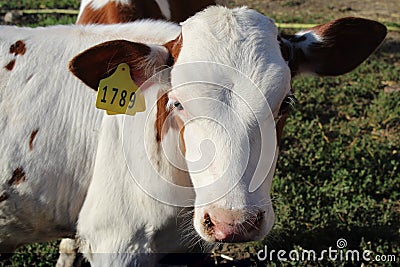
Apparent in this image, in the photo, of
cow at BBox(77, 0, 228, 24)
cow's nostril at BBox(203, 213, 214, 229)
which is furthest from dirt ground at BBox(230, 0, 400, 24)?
cow's nostril at BBox(203, 213, 214, 229)

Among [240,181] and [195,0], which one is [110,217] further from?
[195,0]

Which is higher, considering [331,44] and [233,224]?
[331,44]

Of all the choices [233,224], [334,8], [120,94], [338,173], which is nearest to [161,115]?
[120,94]

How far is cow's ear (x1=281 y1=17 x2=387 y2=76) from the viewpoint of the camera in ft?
9.82

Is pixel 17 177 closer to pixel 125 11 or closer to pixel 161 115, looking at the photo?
pixel 161 115

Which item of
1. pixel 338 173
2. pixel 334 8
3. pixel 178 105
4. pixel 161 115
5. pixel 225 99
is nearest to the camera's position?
pixel 225 99

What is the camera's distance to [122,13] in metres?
3.91

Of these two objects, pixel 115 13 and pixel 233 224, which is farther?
pixel 115 13

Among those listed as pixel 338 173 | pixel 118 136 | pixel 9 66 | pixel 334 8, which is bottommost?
pixel 334 8

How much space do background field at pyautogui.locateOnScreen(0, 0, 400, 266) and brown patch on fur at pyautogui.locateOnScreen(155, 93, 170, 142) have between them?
86 cm

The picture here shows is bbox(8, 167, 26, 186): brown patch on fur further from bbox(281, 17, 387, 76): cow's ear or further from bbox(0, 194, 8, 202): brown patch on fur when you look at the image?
bbox(281, 17, 387, 76): cow's ear

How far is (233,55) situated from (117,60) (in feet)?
1.71

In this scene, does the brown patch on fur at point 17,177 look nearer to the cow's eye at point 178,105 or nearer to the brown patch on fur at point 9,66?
the brown patch on fur at point 9,66

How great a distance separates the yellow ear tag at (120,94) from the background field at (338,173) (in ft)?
3.19
